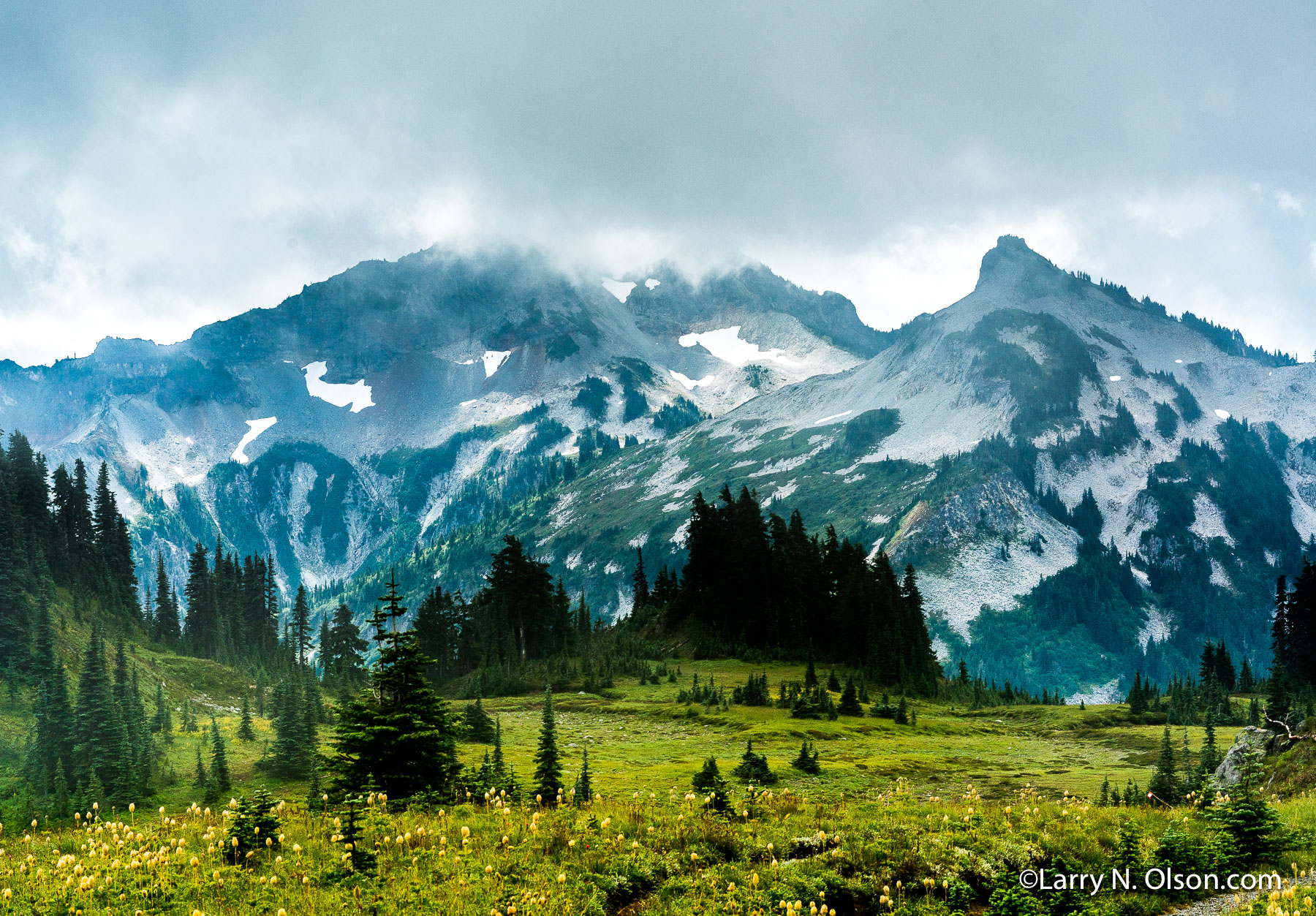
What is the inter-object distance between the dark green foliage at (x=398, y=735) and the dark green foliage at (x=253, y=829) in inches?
208

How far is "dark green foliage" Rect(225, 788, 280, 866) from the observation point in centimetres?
1576

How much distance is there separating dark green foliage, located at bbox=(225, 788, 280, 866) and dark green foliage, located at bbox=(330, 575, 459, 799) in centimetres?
528

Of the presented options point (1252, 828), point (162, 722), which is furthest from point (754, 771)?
point (162, 722)

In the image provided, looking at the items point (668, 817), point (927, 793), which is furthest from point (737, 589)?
point (668, 817)

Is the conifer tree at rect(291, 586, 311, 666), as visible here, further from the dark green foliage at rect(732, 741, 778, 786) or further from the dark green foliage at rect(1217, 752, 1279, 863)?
the dark green foliage at rect(1217, 752, 1279, 863)

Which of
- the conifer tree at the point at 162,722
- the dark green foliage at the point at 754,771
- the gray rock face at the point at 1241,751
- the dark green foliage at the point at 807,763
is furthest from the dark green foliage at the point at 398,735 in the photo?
the conifer tree at the point at 162,722

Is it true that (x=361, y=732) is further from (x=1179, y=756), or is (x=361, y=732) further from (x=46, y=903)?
→ (x=1179, y=756)

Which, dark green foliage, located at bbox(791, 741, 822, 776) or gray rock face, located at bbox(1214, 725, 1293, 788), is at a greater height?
gray rock face, located at bbox(1214, 725, 1293, 788)

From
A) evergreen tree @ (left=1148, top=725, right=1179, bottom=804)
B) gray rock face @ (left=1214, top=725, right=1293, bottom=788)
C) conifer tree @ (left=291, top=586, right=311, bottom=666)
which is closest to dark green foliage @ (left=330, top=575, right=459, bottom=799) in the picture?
evergreen tree @ (left=1148, top=725, right=1179, bottom=804)

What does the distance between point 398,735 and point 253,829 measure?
24.3 ft

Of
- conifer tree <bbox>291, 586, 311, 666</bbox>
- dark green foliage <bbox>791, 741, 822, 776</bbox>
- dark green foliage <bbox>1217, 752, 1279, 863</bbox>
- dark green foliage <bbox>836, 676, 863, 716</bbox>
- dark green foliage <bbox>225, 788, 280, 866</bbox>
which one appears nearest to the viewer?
dark green foliage <bbox>225, 788, 280, 866</bbox>

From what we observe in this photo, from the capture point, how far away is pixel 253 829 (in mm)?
16203

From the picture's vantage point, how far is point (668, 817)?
1827 centimetres

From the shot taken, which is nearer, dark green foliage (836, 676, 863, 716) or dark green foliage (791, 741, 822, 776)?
dark green foliage (791, 741, 822, 776)
